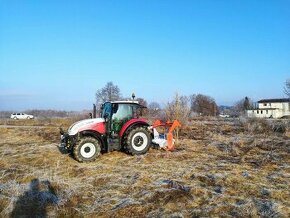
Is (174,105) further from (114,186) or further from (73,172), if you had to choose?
(114,186)

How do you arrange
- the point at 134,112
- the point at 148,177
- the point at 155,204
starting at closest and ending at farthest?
the point at 155,204, the point at 148,177, the point at 134,112

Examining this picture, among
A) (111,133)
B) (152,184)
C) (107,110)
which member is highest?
(107,110)

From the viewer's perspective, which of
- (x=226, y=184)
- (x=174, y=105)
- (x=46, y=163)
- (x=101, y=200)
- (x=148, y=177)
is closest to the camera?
(x=101, y=200)

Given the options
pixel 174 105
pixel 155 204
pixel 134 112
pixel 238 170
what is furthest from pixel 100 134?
pixel 174 105

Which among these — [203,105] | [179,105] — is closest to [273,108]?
[203,105]

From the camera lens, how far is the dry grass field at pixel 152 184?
7230mm

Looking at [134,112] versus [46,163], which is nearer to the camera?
[46,163]

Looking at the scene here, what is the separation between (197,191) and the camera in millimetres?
8141

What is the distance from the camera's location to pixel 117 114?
1334cm

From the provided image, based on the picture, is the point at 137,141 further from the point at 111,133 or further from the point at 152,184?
the point at 152,184

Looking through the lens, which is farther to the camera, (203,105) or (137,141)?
(203,105)

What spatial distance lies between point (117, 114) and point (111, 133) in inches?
28.4

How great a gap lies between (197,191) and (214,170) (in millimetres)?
2241

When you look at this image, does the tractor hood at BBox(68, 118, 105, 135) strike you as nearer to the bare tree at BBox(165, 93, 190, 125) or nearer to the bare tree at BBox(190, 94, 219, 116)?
the bare tree at BBox(165, 93, 190, 125)
